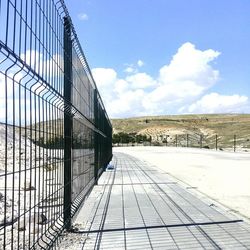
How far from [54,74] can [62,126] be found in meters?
1.30

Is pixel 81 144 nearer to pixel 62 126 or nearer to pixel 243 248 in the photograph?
pixel 62 126

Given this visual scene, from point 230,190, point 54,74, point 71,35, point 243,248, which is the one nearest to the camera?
point 54,74

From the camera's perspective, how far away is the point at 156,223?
805 cm

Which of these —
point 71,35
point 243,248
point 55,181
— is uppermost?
point 71,35

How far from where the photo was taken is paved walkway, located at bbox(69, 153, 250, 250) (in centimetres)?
663

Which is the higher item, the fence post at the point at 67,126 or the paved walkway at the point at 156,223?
the fence post at the point at 67,126

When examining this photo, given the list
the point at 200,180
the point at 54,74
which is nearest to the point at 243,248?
the point at 54,74

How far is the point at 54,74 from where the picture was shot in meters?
5.86

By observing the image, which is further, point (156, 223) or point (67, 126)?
point (156, 223)

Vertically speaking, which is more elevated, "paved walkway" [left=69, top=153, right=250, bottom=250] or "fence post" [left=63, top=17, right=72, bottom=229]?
"fence post" [left=63, top=17, right=72, bottom=229]

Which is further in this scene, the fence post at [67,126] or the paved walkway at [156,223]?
the fence post at [67,126]

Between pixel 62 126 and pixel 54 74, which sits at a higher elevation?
pixel 54 74

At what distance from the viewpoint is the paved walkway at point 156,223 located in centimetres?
663

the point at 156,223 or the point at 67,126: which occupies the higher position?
the point at 67,126
